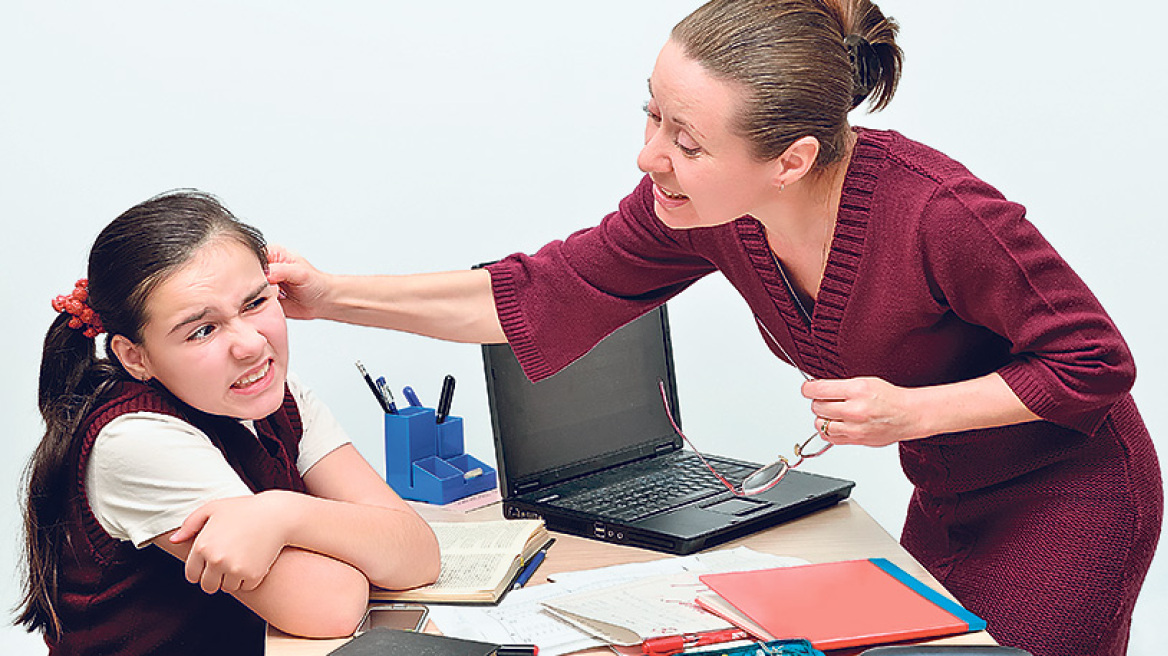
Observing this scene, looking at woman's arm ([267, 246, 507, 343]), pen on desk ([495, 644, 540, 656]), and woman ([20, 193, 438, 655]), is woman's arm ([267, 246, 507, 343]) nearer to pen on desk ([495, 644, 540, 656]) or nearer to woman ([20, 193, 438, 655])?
woman ([20, 193, 438, 655])

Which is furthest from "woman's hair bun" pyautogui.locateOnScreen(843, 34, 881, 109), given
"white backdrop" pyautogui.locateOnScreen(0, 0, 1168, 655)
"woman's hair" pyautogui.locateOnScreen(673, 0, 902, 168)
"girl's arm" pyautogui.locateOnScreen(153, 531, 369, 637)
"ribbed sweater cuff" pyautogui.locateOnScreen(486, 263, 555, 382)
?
"white backdrop" pyautogui.locateOnScreen(0, 0, 1168, 655)

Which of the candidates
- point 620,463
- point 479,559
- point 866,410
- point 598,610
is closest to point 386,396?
point 620,463

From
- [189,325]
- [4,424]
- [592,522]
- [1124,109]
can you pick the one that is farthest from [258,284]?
[1124,109]

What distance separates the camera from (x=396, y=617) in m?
1.24

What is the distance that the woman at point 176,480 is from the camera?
46.8 inches

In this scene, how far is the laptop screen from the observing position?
1653 mm

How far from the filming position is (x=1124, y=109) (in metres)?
2.44

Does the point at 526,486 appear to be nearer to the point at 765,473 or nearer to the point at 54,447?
the point at 765,473

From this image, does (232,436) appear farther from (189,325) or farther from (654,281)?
(654,281)

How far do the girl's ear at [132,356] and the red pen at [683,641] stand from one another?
631 mm

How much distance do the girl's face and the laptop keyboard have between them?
46cm

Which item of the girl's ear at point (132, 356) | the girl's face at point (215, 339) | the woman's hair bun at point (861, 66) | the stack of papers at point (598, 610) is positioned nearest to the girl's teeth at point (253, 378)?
the girl's face at point (215, 339)

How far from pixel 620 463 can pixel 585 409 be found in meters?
0.11

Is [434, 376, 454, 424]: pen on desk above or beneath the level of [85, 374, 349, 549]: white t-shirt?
beneath
